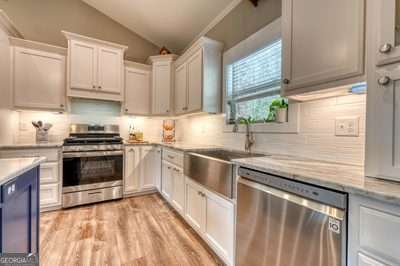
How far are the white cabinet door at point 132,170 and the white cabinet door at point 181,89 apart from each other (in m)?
0.98

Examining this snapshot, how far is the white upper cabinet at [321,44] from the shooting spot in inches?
40.1

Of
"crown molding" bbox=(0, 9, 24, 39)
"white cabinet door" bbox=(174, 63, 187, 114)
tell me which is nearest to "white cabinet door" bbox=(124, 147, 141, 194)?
"white cabinet door" bbox=(174, 63, 187, 114)

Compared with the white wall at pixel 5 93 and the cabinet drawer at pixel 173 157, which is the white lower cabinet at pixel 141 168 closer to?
the cabinet drawer at pixel 173 157

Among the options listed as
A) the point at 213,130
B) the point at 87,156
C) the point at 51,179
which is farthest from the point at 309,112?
the point at 51,179

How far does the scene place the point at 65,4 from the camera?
10.9ft

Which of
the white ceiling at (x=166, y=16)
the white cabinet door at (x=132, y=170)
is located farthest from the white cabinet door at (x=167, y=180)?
the white ceiling at (x=166, y=16)

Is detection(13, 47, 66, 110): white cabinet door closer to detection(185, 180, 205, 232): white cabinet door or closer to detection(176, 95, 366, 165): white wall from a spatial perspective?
detection(185, 180, 205, 232): white cabinet door

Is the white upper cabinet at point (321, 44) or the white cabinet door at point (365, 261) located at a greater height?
Answer: the white upper cabinet at point (321, 44)

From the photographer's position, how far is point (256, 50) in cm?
214

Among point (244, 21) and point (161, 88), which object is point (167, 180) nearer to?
point (161, 88)

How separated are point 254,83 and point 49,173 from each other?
2885 mm

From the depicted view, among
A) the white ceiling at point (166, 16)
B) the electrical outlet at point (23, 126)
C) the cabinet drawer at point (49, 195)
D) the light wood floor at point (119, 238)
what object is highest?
the white ceiling at point (166, 16)

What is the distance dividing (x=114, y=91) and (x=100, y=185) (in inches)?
59.6

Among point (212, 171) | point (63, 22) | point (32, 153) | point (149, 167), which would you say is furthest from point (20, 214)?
point (63, 22)
